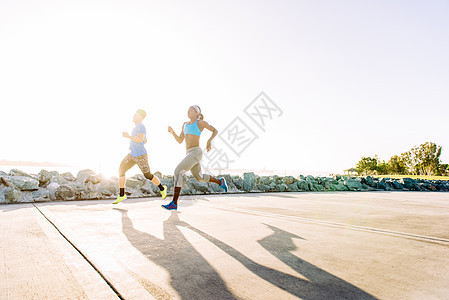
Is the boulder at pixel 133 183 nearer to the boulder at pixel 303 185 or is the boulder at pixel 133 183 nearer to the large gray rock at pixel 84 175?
the large gray rock at pixel 84 175

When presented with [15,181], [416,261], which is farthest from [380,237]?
[15,181]

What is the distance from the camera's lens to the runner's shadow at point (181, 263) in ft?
5.27

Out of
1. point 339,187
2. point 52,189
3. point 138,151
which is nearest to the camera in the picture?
point 138,151

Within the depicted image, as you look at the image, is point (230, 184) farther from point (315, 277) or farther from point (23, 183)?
point (315, 277)

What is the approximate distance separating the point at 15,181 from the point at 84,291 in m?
5.73

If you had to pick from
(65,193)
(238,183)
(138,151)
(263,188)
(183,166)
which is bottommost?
(263,188)

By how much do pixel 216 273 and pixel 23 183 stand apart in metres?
5.99

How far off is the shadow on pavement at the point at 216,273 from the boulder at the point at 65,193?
410 centimetres

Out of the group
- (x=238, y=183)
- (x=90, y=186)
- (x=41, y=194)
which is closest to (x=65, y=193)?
(x=41, y=194)

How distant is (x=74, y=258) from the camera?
214cm

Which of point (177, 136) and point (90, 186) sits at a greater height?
point (177, 136)

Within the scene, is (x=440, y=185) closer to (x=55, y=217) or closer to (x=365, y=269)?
(x=365, y=269)

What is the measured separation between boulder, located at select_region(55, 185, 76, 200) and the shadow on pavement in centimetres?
410

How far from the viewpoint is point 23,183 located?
19.6ft
